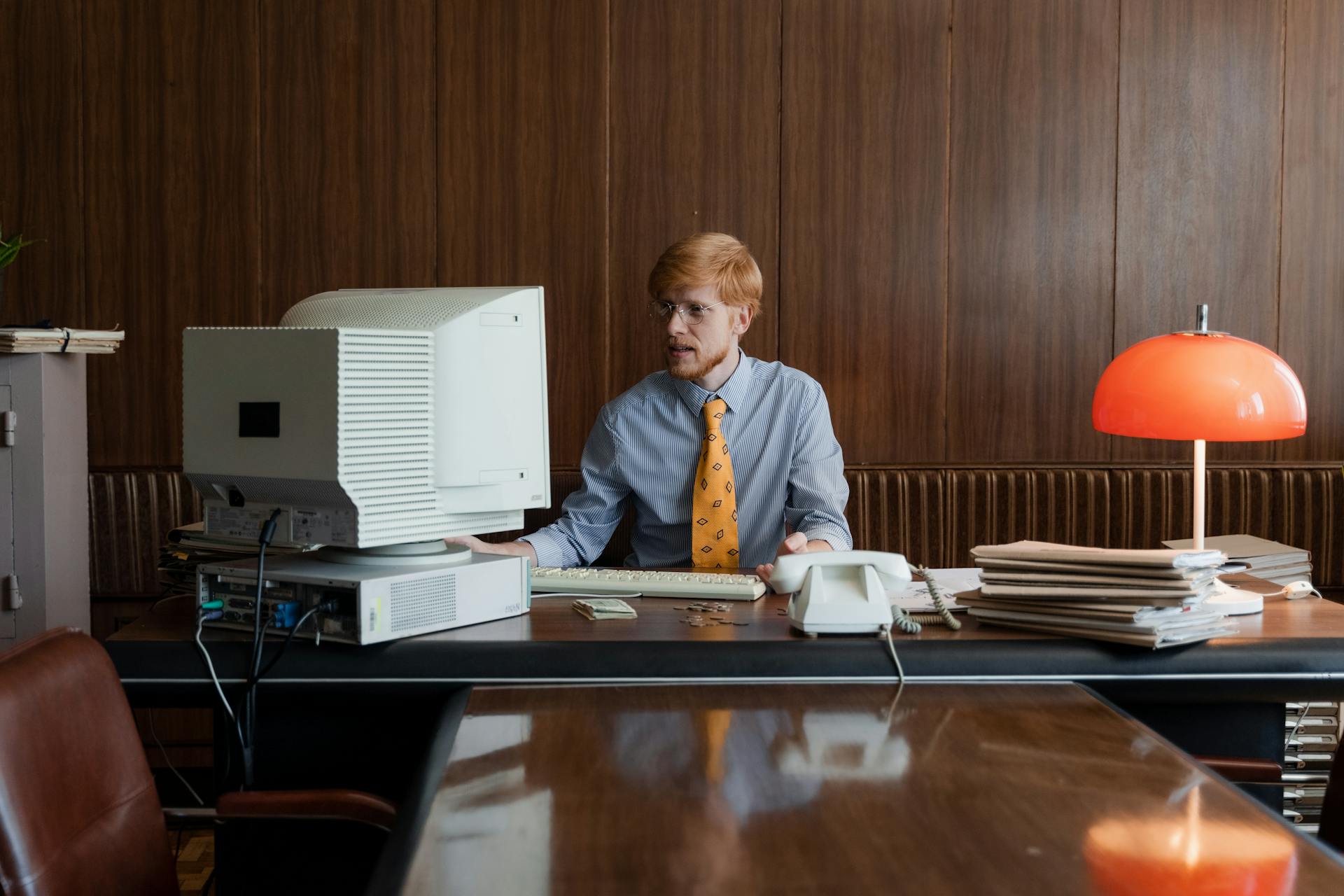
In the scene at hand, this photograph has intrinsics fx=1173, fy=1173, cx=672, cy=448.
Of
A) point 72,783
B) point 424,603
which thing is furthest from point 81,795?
point 424,603

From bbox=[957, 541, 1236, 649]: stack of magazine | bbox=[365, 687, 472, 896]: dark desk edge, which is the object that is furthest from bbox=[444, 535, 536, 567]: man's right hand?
bbox=[957, 541, 1236, 649]: stack of magazine

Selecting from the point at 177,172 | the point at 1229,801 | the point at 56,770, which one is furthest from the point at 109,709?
the point at 177,172

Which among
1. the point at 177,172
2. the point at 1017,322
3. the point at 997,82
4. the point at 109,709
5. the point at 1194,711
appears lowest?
the point at 1194,711

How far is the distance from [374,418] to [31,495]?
1.66 meters

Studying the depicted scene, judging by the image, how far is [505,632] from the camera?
71.7 inches

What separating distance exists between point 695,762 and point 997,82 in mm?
3012

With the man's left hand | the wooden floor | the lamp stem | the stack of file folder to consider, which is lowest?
the wooden floor

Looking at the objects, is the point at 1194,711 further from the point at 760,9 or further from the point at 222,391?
the point at 760,9

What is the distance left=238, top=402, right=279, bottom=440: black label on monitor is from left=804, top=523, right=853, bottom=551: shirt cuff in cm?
137

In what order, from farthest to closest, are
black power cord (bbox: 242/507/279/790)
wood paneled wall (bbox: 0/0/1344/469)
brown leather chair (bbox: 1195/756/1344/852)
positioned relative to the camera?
wood paneled wall (bbox: 0/0/1344/469), black power cord (bbox: 242/507/279/790), brown leather chair (bbox: 1195/756/1344/852)

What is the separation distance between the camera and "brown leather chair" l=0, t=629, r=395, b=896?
47.2 inches

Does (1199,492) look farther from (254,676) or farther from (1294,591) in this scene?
(254,676)

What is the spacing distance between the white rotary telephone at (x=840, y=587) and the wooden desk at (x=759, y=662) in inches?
1.1

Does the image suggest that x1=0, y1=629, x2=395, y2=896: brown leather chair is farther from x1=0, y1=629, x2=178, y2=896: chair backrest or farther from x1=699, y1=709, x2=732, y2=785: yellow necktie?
x1=699, y1=709, x2=732, y2=785: yellow necktie
